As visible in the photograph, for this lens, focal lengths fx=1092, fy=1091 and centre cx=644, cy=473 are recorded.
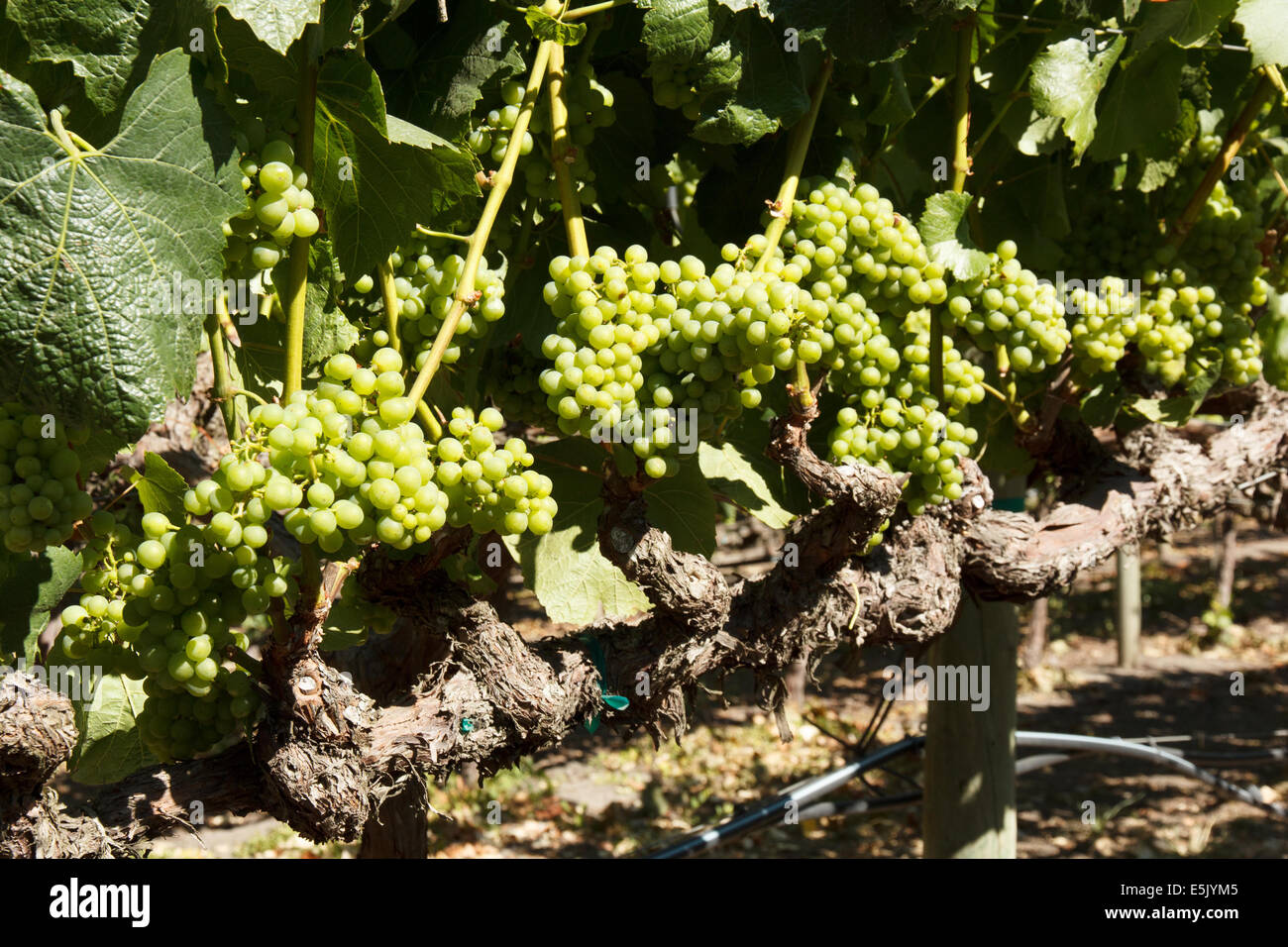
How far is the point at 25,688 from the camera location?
3.81ft

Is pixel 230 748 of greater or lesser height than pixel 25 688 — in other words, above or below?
below

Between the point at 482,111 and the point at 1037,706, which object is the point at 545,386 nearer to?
the point at 482,111

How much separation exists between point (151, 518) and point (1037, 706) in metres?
9.18

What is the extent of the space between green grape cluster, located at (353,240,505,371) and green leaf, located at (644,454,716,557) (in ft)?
1.44

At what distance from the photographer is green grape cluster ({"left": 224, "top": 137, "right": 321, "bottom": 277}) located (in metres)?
1.19

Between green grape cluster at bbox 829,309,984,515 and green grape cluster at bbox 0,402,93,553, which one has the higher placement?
green grape cluster at bbox 829,309,984,515

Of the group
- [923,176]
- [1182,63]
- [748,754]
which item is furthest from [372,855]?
[748,754]

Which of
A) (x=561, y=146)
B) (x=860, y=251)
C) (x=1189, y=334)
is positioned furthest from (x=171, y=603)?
(x=1189, y=334)

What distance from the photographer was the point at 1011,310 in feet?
6.04

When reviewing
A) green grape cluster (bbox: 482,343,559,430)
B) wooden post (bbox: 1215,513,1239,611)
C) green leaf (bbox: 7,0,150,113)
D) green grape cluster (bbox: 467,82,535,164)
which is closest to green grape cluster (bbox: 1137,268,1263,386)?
green grape cluster (bbox: 482,343,559,430)

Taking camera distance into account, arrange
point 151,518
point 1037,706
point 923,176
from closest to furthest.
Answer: point 151,518, point 923,176, point 1037,706

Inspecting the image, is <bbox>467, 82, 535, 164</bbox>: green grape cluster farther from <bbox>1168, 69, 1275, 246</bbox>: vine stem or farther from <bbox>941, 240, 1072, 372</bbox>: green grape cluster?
<bbox>1168, 69, 1275, 246</bbox>: vine stem

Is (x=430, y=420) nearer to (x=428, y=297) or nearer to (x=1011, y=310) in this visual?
(x=428, y=297)

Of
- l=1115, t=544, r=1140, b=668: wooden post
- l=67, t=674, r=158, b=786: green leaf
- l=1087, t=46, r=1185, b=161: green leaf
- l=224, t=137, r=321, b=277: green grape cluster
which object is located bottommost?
l=1115, t=544, r=1140, b=668: wooden post
